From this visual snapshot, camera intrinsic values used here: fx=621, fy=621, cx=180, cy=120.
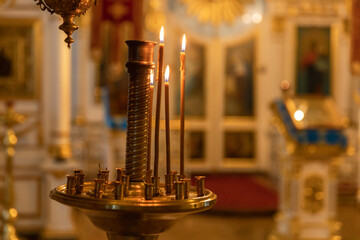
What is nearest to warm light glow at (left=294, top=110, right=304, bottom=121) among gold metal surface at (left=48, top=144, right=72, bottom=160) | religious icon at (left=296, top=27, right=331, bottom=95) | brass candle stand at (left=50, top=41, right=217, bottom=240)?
gold metal surface at (left=48, top=144, right=72, bottom=160)

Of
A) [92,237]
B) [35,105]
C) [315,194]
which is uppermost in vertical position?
[35,105]

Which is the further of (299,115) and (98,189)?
(299,115)

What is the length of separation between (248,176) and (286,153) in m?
5.49

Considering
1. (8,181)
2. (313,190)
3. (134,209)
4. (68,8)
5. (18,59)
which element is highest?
(18,59)

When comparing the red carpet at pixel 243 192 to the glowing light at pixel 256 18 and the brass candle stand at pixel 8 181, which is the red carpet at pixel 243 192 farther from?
the brass candle stand at pixel 8 181

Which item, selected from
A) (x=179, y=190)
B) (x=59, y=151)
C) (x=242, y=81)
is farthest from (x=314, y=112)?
(x=242, y=81)

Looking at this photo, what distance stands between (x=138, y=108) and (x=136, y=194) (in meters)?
0.24

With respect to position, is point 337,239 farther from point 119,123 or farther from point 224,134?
point 224,134

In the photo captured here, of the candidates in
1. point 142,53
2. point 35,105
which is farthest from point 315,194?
point 142,53

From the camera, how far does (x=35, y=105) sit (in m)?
6.39

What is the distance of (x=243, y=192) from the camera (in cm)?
966

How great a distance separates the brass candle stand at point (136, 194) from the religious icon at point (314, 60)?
9481 millimetres

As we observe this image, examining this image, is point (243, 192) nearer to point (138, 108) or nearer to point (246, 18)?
point (246, 18)

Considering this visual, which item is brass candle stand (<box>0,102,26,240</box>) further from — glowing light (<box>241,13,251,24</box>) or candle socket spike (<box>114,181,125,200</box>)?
glowing light (<box>241,13,251,24</box>)
